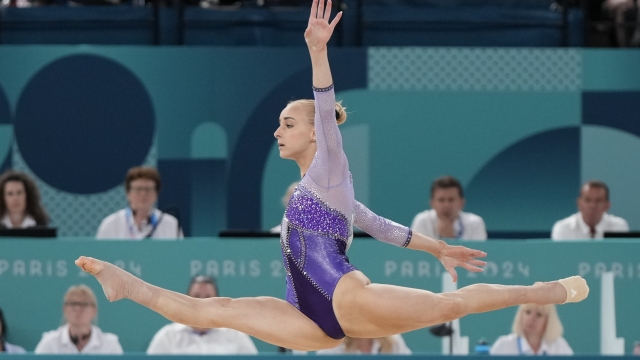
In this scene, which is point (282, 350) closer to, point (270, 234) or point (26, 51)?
point (270, 234)

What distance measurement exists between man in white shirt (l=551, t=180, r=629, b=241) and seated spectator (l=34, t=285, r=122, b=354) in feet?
11.1

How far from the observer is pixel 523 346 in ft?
→ 22.9

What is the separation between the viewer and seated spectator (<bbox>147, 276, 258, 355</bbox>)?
695 cm

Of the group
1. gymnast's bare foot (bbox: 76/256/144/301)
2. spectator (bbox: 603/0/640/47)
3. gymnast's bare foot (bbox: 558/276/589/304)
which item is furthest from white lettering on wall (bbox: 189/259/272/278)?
spectator (bbox: 603/0/640/47)

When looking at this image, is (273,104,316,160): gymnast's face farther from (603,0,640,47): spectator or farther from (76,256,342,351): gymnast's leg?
(603,0,640,47): spectator

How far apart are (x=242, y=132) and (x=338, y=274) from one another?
4.67 m

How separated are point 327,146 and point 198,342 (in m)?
2.94

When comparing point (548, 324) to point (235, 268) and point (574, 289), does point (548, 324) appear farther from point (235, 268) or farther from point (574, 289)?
point (574, 289)

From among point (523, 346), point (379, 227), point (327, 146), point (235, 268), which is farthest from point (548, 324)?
point (327, 146)

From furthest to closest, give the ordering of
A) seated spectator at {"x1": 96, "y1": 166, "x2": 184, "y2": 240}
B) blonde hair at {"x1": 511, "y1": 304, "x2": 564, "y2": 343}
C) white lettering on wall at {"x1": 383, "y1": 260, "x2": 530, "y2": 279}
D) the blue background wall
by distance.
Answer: the blue background wall < seated spectator at {"x1": 96, "y1": 166, "x2": 184, "y2": 240} < white lettering on wall at {"x1": 383, "y1": 260, "x2": 530, "y2": 279} < blonde hair at {"x1": 511, "y1": 304, "x2": 564, "y2": 343}

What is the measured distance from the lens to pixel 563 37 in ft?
30.3

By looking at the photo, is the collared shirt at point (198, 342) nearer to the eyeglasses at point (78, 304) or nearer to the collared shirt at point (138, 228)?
the eyeglasses at point (78, 304)

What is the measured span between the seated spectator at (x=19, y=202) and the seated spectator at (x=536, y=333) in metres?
A: 3.40

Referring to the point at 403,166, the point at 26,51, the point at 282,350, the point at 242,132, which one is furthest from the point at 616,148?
the point at 26,51
